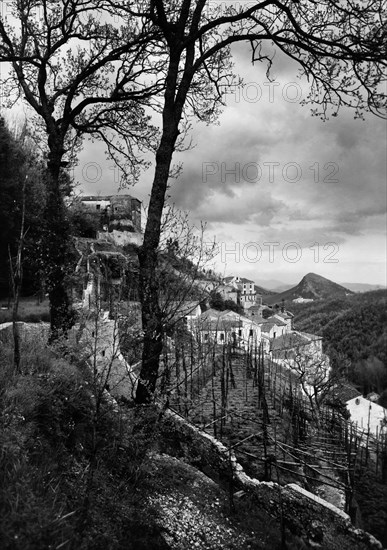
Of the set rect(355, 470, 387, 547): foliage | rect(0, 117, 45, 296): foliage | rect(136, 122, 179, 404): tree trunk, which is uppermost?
rect(0, 117, 45, 296): foliage

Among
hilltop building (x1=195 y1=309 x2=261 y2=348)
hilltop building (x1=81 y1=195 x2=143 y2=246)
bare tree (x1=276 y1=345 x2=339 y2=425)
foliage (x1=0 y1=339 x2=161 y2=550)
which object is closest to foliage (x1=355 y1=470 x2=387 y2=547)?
foliage (x1=0 y1=339 x2=161 y2=550)

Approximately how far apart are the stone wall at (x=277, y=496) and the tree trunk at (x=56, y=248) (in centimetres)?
331

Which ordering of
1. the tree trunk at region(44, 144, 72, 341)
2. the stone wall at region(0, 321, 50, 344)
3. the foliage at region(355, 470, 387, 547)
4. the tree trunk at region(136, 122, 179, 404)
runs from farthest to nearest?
the tree trunk at region(44, 144, 72, 341) → the stone wall at region(0, 321, 50, 344) → the tree trunk at region(136, 122, 179, 404) → the foliage at region(355, 470, 387, 547)

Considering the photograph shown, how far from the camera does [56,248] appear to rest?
27.2ft

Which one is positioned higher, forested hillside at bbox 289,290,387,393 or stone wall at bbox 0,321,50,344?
stone wall at bbox 0,321,50,344

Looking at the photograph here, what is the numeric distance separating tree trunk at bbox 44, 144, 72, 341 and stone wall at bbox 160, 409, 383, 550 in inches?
130

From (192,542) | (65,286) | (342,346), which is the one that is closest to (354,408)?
(65,286)

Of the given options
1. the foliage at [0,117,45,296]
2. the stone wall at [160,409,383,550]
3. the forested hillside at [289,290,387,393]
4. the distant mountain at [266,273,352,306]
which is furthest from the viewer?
the distant mountain at [266,273,352,306]

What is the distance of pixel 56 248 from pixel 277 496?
20.7ft

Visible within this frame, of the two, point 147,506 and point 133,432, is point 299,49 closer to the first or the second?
point 133,432

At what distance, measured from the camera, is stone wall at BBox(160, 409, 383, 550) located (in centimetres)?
340

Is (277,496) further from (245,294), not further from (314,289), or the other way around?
(314,289)

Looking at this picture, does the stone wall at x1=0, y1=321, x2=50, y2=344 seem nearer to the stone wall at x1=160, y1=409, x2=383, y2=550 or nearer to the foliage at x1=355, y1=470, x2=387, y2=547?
the stone wall at x1=160, y1=409, x2=383, y2=550

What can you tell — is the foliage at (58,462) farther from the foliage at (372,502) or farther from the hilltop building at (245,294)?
the hilltop building at (245,294)
